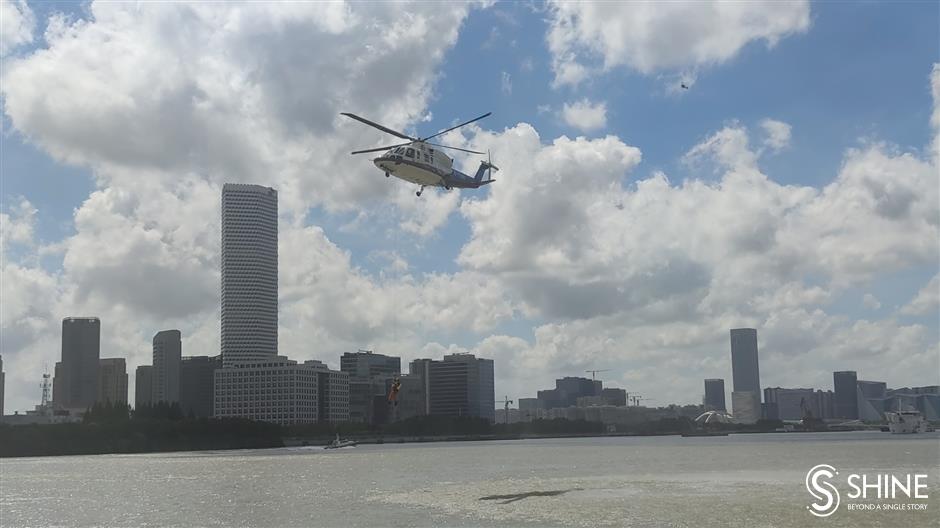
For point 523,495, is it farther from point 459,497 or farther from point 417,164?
point 417,164

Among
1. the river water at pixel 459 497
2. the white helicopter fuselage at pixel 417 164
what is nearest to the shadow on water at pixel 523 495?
the river water at pixel 459 497

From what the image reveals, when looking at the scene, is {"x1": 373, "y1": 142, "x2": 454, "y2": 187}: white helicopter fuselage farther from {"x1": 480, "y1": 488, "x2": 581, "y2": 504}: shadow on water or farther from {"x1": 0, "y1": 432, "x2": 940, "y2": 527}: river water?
{"x1": 480, "y1": 488, "x2": 581, "y2": 504}: shadow on water

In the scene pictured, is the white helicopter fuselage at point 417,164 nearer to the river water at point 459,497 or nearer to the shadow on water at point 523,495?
the river water at point 459,497

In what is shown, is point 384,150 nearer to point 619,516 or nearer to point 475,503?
point 475,503

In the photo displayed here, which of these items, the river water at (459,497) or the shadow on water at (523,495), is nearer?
the river water at (459,497)

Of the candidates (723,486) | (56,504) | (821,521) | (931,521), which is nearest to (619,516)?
(821,521)

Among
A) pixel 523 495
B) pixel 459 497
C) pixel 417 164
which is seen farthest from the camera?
pixel 417 164

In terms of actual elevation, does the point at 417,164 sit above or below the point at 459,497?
above

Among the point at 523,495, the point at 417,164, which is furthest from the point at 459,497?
the point at 417,164

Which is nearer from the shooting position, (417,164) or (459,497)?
(459,497)
